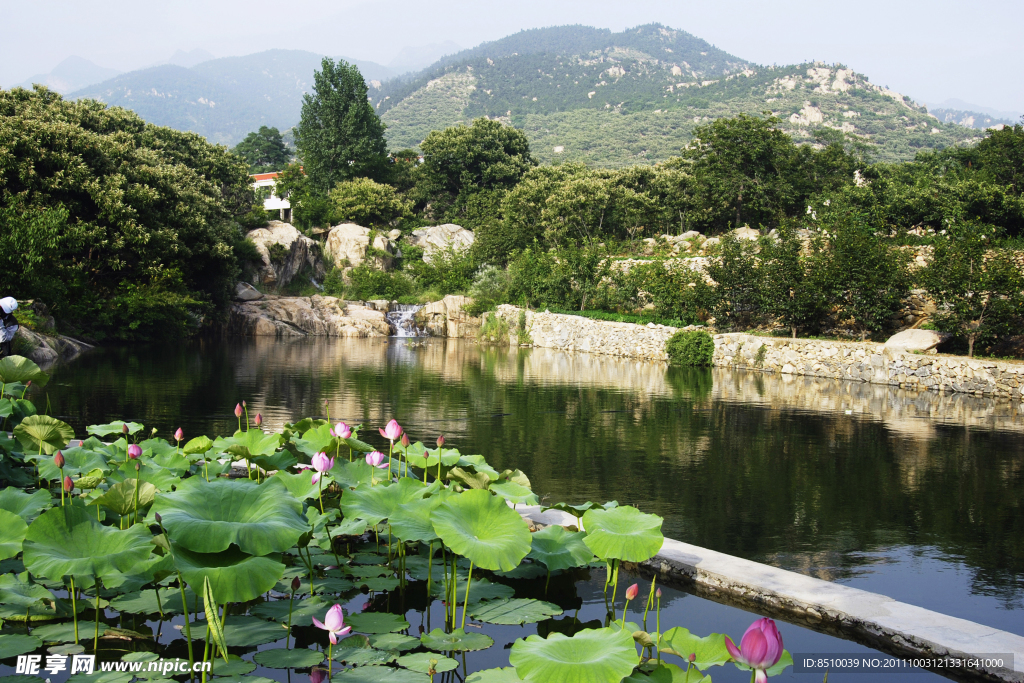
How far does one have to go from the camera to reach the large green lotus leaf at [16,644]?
2.58 metres

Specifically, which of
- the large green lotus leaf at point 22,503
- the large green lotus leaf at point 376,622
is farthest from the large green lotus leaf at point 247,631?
the large green lotus leaf at point 22,503

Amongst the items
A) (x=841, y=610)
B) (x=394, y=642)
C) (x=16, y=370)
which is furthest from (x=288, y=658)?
(x=16, y=370)

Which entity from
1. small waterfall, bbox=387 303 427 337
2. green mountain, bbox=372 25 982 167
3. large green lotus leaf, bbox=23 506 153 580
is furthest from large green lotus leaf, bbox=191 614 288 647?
green mountain, bbox=372 25 982 167

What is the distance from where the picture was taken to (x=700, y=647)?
8.23 ft

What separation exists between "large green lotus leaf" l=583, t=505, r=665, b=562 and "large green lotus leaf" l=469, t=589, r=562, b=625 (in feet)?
1.45

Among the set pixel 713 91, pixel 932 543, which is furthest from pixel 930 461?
pixel 713 91

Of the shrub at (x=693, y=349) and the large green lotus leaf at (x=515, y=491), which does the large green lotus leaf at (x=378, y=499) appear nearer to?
the large green lotus leaf at (x=515, y=491)

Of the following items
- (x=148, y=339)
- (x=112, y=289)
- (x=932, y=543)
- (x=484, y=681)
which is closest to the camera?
(x=484, y=681)

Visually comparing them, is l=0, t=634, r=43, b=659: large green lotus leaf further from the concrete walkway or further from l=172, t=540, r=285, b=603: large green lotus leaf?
the concrete walkway

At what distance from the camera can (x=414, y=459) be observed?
4609 millimetres

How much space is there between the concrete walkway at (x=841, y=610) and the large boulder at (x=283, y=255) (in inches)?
1282

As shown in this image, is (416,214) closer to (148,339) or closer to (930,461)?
(148,339)

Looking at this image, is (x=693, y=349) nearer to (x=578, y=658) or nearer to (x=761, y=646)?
(x=578, y=658)

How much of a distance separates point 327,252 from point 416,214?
32.4ft
